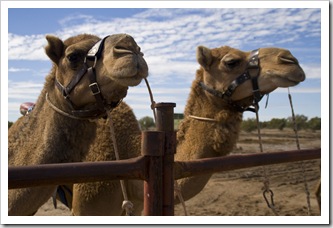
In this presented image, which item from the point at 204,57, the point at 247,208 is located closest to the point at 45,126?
the point at 204,57

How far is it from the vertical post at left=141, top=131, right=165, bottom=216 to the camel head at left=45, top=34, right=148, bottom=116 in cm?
78

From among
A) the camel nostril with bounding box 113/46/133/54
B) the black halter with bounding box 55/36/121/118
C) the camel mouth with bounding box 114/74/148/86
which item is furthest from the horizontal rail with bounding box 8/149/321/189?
the black halter with bounding box 55/36/121/118

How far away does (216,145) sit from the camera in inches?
147

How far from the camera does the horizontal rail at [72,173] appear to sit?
1.37 meters

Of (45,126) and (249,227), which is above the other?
(45,126)

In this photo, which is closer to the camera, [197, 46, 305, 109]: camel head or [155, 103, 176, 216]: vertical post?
[155, 103, 176, 216]: vertical post

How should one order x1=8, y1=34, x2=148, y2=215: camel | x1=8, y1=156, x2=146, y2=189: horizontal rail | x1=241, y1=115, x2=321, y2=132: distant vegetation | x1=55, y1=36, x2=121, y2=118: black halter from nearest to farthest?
x1=8, y1=156, x2=146, y2=189: horizontal rail < x1=8, y1=34, x2=148, y2=215: camel < x1=55, y1=36, x2=121, y2=118: black halter < x1=241, y1=115, x2=321, y2=132: distant vegetation

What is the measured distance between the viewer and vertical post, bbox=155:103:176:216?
167 cm

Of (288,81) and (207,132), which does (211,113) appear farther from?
(288,81)

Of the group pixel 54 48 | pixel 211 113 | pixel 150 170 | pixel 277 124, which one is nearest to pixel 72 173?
pixel 150 170

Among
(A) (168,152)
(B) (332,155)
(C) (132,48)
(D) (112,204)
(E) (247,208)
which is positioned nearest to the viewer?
(A) (168,152)

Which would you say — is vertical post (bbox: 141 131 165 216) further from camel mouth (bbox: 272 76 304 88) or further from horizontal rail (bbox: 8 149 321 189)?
camel mouth (bbox: 272 76 304 88)

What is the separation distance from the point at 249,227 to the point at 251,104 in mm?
2060

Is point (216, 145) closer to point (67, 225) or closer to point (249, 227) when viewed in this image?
point (249, 227)
